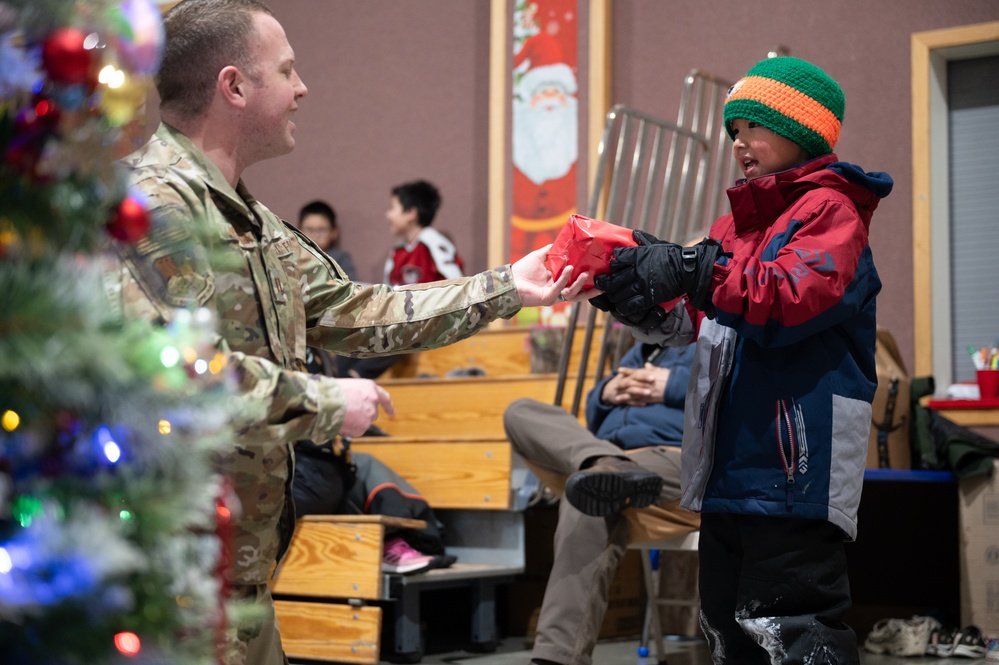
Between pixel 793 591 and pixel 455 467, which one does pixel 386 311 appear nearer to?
pixel 793 591

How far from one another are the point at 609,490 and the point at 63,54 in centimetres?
208

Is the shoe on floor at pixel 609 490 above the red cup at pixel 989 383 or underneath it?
underneath

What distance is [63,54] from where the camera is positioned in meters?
0.74

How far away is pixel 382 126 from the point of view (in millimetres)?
6223

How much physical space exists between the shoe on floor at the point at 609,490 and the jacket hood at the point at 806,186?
0.97m

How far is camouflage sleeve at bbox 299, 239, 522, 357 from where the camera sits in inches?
65.3

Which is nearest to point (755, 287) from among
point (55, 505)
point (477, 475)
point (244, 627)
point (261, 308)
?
point (261, 308)

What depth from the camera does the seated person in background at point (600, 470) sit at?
2672 millimetres

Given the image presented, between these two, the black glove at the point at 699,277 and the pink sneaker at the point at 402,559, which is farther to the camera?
the pink sneaker at the point at 402,559

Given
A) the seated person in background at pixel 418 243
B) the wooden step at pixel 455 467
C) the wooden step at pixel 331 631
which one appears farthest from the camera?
the seated person in background at pixel 418 243

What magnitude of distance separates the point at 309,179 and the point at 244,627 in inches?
211

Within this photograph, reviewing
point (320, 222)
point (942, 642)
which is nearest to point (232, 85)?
point (942, 642)

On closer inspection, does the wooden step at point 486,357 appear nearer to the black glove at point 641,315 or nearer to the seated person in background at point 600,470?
the seated person in background at point 600,470

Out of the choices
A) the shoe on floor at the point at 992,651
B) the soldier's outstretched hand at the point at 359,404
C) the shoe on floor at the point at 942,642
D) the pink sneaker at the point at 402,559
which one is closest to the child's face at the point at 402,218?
the pink sneaker at the point at 402,559
